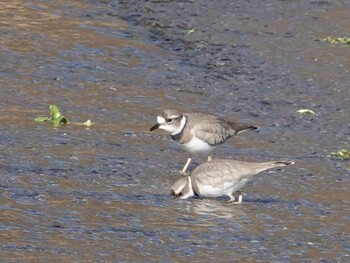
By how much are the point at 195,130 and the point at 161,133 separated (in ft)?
3.67

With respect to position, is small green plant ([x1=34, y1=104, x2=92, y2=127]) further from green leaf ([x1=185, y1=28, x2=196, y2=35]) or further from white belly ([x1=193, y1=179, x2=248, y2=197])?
green leaf ([x1=185, y1=28, x2=196, y2=35])

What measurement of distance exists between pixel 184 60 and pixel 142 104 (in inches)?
90.7

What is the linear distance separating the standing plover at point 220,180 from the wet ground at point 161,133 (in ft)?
0.47

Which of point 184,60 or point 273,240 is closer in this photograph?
point 273,240

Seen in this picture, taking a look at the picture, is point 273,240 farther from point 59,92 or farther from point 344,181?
point 59,92

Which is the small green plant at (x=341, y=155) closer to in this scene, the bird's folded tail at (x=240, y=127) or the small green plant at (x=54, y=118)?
the bird's folded tail at (x=240, y=127)

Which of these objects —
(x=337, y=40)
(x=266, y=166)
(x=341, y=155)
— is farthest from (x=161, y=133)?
(x=337, y=40)

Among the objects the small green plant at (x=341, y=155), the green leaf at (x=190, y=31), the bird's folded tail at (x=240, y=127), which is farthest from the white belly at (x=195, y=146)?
the green leaf at (x=190, y=31)

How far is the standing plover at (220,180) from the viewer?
10.5 metres

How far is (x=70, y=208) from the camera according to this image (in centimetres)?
988

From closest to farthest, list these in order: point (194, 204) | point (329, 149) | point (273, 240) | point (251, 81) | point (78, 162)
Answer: point (273, 240), point (194, 204), point (78, 162), point (329, 149), point (251, 81)

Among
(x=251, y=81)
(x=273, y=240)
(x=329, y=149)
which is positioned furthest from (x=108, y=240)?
(x=251, y=81)

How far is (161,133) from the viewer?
42.9ft

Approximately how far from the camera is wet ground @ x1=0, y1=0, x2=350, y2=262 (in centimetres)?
933
